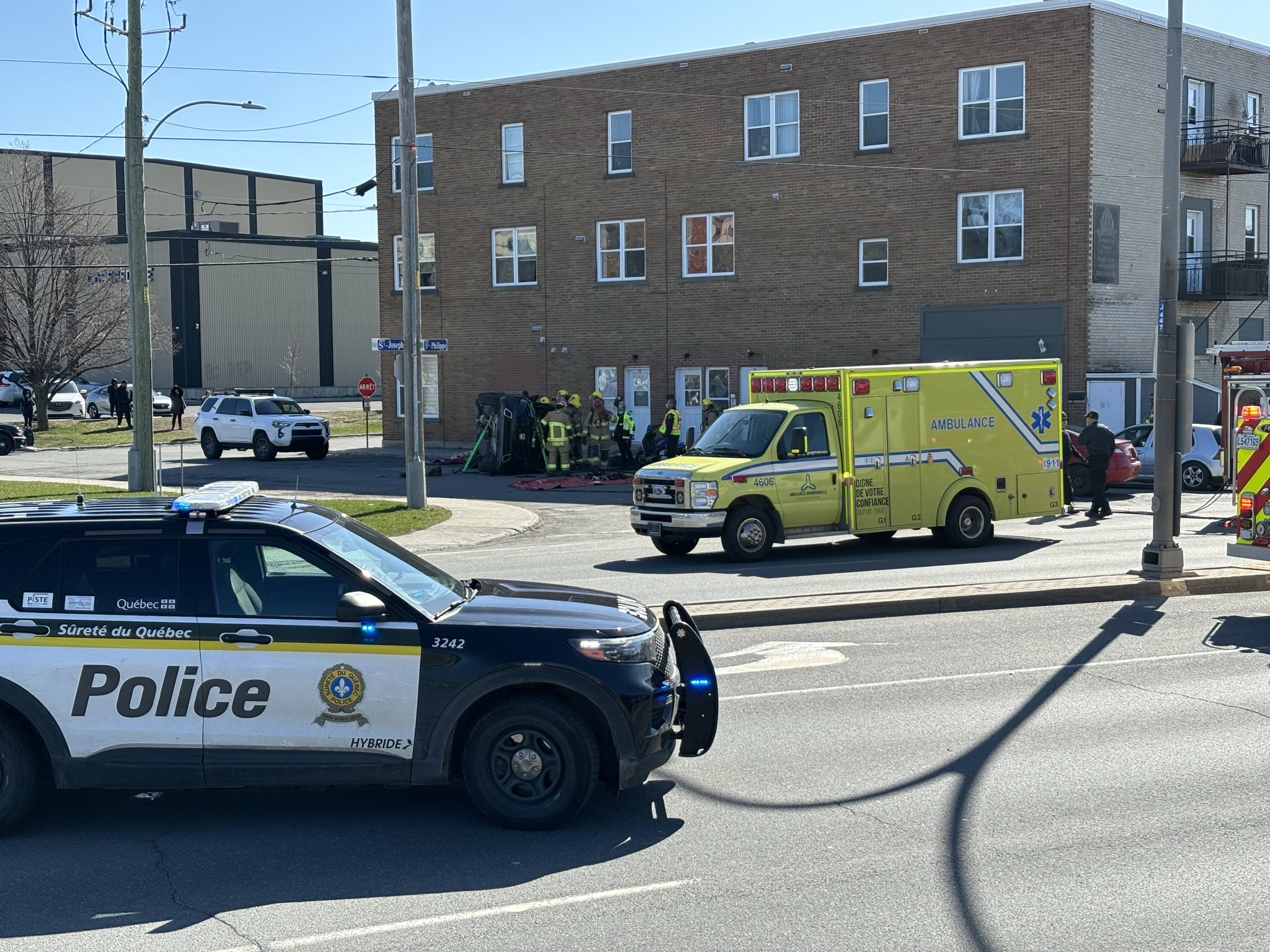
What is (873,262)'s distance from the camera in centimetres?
3541

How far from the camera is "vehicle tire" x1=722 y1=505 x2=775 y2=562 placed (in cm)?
1738

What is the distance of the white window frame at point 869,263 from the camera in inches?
1383

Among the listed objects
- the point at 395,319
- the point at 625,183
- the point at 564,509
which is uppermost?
the point at 625,183

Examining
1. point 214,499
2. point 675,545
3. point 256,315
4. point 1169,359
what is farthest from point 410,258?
point 256,315

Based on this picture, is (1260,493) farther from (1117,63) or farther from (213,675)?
(1117,63)

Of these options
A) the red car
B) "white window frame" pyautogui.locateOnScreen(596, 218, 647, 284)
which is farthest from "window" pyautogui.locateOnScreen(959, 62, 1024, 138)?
"white window frame" pyautogui.locateOnScreen(596, 218, 647, 284)

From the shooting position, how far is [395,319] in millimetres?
43969

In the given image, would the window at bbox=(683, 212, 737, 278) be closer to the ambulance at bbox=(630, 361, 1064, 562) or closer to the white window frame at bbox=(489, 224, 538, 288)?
the white window frame at bbox=(489, 224, 538, 288)

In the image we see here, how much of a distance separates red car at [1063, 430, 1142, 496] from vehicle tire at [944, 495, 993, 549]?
7.31m

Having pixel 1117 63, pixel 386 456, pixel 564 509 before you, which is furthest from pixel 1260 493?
pixel 386 456

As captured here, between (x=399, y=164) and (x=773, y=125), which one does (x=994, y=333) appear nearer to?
(x=773, y=125)

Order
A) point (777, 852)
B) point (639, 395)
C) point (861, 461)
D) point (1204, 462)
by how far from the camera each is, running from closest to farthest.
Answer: point (777, 852), point (861, 461), point (1204, 462), point (639, 395)

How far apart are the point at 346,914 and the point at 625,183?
3499cm

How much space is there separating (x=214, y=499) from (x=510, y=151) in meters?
35.6
